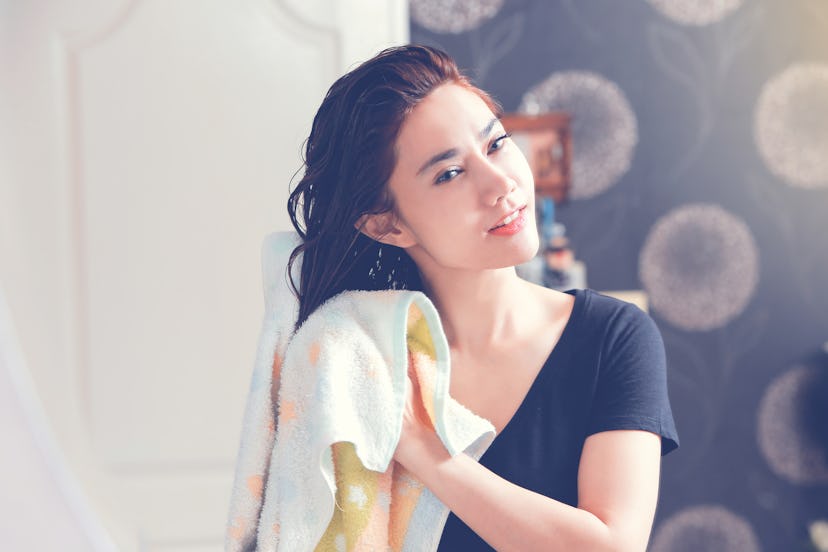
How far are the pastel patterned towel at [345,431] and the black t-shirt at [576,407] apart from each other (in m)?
0.07

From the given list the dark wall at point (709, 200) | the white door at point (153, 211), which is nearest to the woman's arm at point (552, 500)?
the white door at point (153, 211)

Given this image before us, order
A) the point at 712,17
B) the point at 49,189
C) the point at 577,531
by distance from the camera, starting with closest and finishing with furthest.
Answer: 1. the point at 577,531
2. the point at 49,189
3. the point at 712,17

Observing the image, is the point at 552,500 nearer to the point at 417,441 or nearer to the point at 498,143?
the point at 417,441

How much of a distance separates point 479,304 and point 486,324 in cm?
3

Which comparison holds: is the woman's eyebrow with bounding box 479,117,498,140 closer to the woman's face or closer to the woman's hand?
the woman's face

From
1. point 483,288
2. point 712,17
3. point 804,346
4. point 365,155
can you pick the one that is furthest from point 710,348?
point 365,155

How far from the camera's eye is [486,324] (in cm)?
108

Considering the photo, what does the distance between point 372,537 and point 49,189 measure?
1.40 meters

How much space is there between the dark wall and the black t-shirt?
4.34ft

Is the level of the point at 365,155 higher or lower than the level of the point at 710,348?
higher

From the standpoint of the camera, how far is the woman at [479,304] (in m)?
0.91

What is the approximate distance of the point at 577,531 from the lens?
85 centimetres

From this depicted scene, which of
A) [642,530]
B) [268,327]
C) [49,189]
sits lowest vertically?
[642,530]

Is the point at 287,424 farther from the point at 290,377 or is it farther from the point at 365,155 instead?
the point at 365,155
